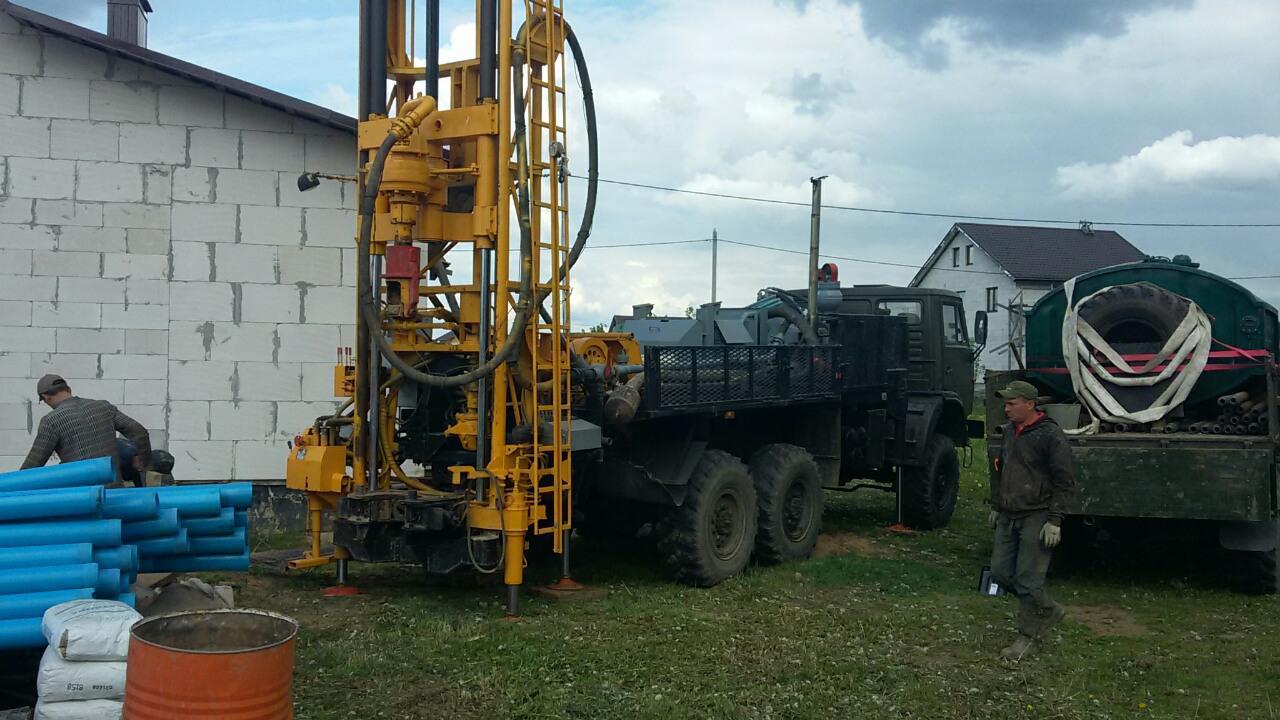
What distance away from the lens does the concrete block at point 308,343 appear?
1183 centimetres

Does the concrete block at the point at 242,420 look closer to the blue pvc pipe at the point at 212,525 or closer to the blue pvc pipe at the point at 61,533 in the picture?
the blue pvc pipe at the point at 212,525

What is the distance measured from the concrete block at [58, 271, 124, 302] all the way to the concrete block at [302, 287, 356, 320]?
70.6 inches

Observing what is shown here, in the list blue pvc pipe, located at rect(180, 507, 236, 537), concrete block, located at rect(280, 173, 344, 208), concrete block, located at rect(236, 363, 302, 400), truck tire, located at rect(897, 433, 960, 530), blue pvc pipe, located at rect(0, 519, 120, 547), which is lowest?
truck tire, located at rect(897, 433, 960, 530)

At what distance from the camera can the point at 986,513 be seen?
14344 millimetres

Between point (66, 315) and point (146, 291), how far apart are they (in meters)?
0.78

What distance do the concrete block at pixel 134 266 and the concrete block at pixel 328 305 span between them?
1.42m

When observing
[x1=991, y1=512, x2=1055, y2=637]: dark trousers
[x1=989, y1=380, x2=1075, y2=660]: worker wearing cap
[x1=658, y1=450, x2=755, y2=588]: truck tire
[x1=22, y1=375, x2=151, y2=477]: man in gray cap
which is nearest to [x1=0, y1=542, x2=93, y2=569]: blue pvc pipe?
[x1=22, y1=375, x2=151, y2=477]: man in gray cap

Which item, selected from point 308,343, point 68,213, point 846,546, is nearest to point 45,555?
point 308,343

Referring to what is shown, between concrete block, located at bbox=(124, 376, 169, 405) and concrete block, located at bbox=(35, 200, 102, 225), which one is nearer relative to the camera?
concrete block, located at bbox=(35, 200, 102, 225)

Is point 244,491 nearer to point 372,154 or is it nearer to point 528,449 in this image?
point 528,449

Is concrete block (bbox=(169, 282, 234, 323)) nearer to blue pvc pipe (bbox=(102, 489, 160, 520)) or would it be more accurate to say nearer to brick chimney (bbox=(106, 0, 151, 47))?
brick chimney (bbox=(106, 0, 151, 47))

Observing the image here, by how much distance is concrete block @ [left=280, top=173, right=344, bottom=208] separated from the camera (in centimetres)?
1189

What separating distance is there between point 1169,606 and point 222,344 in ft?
29.5

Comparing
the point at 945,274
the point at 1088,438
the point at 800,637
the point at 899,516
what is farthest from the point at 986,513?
the point at 945,274
